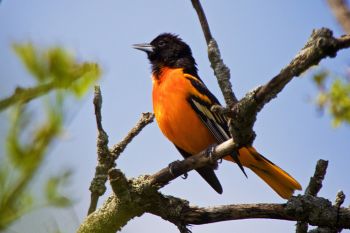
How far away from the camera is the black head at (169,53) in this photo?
16.8 feet

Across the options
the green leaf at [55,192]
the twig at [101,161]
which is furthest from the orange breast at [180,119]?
the green leaf at [55,192]

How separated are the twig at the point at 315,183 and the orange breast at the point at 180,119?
5.60ft

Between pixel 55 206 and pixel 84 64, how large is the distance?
21 centimetres

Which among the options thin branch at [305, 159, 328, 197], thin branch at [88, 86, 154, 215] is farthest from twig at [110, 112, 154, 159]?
thin branch at [305, 159, 328, 197]

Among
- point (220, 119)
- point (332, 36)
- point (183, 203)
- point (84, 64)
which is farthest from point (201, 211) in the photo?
point (84, 64)

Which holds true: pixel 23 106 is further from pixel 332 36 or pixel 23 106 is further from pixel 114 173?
pixel 114 173

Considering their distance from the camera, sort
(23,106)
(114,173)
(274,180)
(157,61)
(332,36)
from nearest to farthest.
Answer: (23,106), (332,36), (114,173), (274,180), (157,61)

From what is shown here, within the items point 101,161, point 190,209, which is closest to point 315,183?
point 190,209

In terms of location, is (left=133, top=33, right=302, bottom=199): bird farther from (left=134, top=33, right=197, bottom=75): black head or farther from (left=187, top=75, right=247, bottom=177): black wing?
(left=134, top=33, right=197, bottom=75): black head

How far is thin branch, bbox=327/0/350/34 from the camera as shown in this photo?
119 cm

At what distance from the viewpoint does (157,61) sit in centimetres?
521

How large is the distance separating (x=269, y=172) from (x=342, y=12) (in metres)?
3.41

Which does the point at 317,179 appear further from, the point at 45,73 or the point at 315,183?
the point at 45,73

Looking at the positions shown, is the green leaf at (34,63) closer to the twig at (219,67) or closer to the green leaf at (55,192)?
the green leaf at (55,192)
